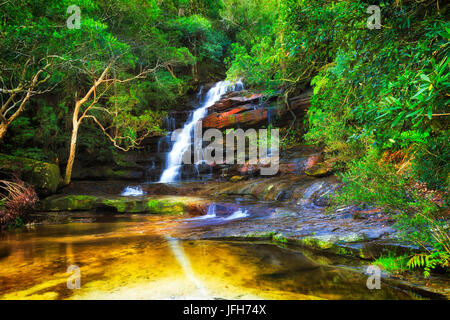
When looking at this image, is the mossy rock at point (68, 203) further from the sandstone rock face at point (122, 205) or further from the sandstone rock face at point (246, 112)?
the sandstone rock face at point (246, 112)

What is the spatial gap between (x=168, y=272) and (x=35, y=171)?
8957 mm

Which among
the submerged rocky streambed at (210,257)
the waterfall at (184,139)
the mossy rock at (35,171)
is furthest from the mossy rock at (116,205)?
the waterfall at (184,139)

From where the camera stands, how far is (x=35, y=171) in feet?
31.8

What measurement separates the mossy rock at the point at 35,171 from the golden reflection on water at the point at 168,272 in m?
4.52

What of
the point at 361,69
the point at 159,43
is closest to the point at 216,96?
the point at 159,43

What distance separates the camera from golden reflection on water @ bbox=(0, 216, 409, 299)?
273cm

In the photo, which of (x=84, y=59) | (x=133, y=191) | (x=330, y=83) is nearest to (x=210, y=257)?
(x=330, y=83)

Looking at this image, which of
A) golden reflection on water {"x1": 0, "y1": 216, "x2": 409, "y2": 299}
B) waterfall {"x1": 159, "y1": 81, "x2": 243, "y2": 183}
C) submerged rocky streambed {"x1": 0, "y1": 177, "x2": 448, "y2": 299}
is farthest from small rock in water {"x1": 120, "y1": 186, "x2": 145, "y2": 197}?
golden reflection on water {"x1": 0, "y1": 216, "x2": 409, "y2": 299}

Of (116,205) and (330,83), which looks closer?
(330,83)

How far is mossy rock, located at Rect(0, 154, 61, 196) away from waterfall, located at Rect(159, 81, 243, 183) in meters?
5.85

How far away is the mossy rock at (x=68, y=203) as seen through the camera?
952 cm

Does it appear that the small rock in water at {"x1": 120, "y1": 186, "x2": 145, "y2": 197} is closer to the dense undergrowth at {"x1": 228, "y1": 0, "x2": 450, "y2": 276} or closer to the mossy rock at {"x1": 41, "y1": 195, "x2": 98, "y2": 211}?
the mossy rock at {"x1": 41, "y1": 195, "x2": 98, "y2": 211}

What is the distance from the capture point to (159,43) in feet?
50.7

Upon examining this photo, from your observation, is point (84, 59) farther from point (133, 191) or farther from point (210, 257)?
point (210, 257)
